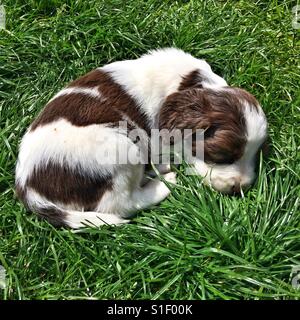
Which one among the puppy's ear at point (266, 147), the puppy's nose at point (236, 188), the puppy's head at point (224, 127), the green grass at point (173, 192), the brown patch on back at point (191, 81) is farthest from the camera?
the brown patch on back at point (191, 81)

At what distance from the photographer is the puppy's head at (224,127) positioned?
16.1ft

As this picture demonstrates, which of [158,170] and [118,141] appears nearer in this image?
[118,141]

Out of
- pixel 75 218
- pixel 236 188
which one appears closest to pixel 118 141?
pixel 75 218

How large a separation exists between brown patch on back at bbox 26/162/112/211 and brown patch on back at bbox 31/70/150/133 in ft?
1.41

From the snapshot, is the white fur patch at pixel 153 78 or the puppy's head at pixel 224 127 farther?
the white fur patch at pixel 153 78

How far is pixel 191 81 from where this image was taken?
5.34m

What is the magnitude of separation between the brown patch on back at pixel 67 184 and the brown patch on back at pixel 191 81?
108 centimetres

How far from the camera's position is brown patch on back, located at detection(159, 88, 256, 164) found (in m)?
4.91

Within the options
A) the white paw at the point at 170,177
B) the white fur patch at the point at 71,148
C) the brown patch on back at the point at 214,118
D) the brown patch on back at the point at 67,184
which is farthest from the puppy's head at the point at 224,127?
the brown patch on back at the point at 67,184

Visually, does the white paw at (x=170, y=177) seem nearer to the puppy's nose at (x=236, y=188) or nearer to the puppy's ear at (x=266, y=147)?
the puppy's nose at (x=236, y=188)

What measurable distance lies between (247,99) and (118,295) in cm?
189

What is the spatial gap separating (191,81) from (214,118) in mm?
531

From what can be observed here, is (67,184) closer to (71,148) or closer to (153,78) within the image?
(71,148)
